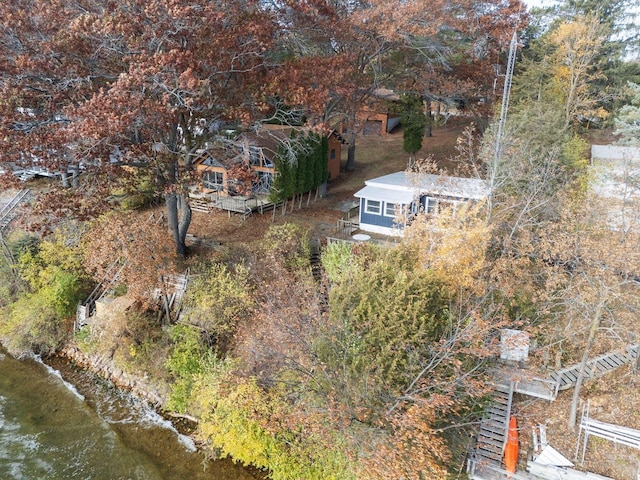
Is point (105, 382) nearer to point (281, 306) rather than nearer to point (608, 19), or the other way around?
point (281, 306)

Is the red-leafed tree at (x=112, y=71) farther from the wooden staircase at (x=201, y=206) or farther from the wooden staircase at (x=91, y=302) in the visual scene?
the wooden staircase at (x=201, y=206)

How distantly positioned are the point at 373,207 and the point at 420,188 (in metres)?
3.21

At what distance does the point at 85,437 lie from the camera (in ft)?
45.8

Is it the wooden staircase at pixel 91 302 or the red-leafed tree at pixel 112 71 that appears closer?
the red-leafed tree at pixel 112 71

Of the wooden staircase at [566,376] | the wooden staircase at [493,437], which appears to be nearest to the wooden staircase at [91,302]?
the wooden staircase at [493,437]

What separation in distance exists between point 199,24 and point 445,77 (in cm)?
1619

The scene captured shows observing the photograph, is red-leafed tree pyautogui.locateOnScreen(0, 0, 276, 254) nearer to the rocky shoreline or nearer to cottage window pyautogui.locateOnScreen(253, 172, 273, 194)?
the rocky shoreline

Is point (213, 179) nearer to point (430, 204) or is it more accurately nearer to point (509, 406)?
point (430, 204)

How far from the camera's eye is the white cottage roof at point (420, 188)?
1805 cm

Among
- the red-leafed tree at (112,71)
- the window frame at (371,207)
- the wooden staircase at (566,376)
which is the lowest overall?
the wooden staircase at (566,376)

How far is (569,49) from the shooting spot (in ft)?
78.1

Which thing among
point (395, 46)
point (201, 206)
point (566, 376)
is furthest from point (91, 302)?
point (395, 46)

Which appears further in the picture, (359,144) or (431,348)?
(359,144)

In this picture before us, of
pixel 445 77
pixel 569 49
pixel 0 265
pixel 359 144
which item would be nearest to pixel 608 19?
pixel 569 49
